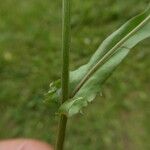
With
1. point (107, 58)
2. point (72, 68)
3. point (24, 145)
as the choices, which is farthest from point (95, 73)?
point (72, 68)

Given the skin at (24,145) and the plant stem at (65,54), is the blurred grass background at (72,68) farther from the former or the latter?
the plant stem at (65,54)

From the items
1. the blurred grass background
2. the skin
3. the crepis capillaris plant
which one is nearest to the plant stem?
the crepis capillaris plant

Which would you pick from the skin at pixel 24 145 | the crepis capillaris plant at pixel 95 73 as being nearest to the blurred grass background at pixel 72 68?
the skin at pixel 24 145

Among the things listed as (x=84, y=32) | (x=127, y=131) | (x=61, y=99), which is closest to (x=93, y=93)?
(x=61, y=99)

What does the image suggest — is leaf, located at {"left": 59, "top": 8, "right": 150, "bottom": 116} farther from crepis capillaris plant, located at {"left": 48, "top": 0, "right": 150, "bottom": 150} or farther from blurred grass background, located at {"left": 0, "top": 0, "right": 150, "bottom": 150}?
blurred grass background, located at {"left": 0, "top": 0, "right": 150, "bottom": 150}

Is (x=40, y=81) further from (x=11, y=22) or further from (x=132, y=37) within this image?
(x=132, y=37)

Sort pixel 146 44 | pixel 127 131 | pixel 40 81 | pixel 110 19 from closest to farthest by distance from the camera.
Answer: pixel 127 131, pixel 40 81, pixel 146 44, pixel 110 19
